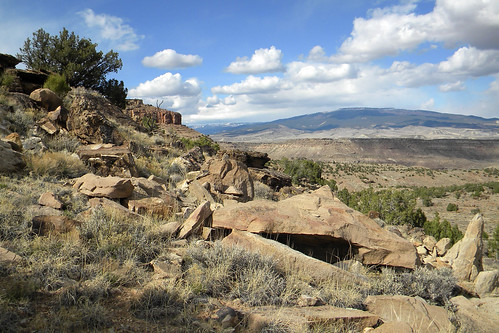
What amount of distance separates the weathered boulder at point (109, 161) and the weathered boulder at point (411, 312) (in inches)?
251

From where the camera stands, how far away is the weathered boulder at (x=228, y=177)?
Result: 9.10 m

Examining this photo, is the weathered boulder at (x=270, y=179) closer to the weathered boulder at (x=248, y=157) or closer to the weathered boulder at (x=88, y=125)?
the weathered boulder at (x=248, y=157)

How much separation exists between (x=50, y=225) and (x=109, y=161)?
4229mm

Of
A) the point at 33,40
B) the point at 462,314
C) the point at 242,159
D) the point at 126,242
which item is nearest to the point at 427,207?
the point at 242,159

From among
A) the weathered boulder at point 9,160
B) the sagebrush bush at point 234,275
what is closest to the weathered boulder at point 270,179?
the weathered boulder at point 9,160

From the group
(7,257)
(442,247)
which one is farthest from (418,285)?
(442,247)

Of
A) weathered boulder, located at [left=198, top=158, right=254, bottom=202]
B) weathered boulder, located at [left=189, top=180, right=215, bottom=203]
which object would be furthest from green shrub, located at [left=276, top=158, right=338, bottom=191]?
weathered boulder, located at [left=189, top=180, right=215, bottom=203]

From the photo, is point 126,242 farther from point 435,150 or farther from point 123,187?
point 435,150

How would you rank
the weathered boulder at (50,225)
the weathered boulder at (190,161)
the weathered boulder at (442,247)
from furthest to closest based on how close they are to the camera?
1. the weathered boulder at (190,161)
2. the weathered boulder at (442,247)
3. the weathered boulder at (50,225)

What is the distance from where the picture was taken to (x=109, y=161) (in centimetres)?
835

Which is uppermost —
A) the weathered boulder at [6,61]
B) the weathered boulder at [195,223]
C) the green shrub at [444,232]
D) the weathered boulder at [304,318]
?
the weathered boulder at [6,61]

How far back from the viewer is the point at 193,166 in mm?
11547

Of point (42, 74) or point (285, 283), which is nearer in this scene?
point (285, 283)

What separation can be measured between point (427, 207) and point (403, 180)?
2498cm
